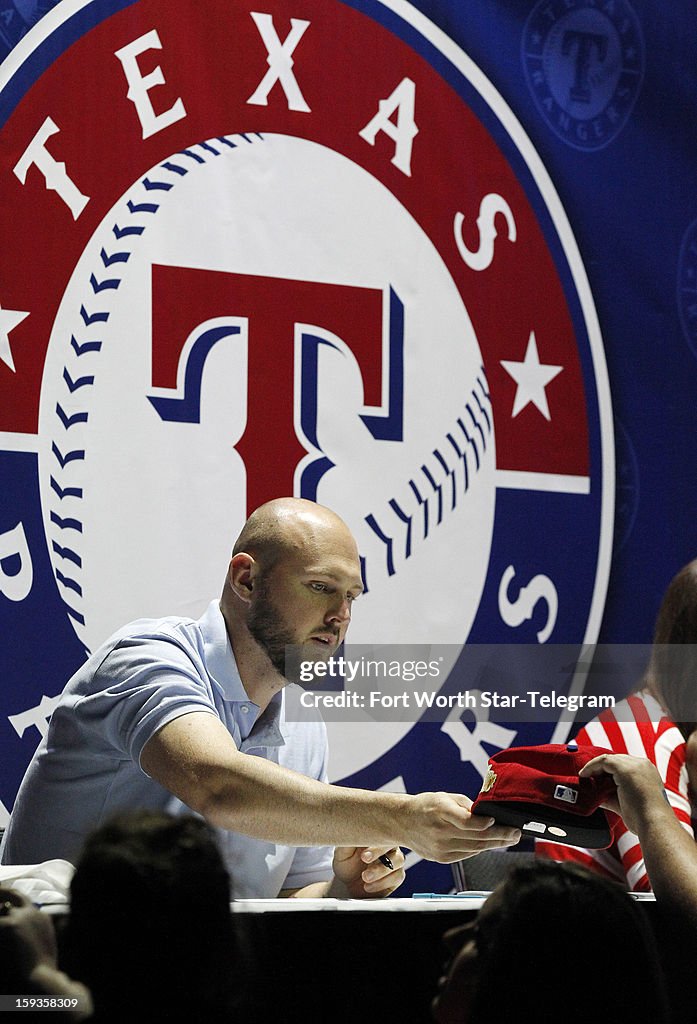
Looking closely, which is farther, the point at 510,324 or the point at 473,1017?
the point at 510,324

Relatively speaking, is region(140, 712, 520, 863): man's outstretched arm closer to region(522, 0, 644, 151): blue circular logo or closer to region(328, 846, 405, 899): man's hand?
region(328, 846, 405, 899): man's hand

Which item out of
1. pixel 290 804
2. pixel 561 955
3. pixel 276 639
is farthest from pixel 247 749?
pixel 561 955

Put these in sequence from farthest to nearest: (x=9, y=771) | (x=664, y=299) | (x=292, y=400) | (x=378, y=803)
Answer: (x=664, y=299) < (x=292, y=400) < (x=9, y=771) < (x=378, y=803)

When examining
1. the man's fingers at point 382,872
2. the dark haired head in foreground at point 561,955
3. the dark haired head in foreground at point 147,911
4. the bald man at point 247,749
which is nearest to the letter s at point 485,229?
the bald man at point 247,749

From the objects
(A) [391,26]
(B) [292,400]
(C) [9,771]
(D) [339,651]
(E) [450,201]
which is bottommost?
(C) [9,771]

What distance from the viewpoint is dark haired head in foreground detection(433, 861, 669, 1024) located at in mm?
1146

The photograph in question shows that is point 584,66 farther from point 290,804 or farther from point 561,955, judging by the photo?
point 561,955

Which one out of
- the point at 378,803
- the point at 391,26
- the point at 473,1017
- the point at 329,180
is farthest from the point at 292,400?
the point at 473,1017

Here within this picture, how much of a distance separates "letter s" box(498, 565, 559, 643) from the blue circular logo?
3.42ft

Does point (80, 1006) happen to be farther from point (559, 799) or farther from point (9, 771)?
point (9, 771)

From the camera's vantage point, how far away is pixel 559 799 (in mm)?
1635

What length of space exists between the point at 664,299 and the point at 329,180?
35.7 inches

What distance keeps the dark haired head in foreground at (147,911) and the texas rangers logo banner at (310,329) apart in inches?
59.8

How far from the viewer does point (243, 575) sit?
7.77ft
